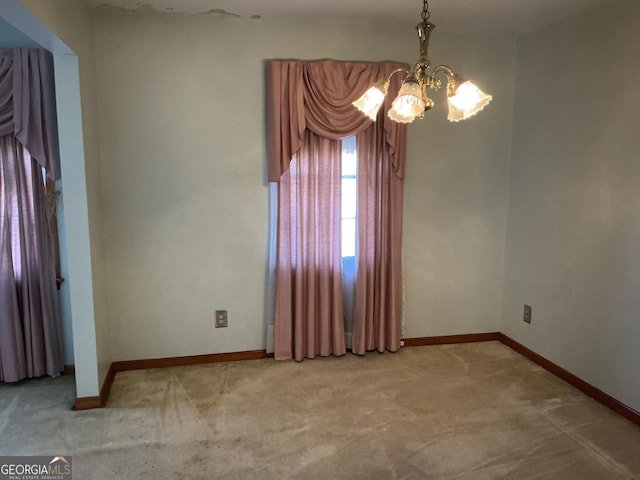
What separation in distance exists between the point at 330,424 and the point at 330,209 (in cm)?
150

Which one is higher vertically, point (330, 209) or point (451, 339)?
point (330, 209)

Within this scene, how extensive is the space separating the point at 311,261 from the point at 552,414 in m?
1.83

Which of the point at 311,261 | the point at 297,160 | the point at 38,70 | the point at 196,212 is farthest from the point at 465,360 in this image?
the point at 38,70

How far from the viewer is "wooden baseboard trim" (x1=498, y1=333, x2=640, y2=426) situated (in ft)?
8.94

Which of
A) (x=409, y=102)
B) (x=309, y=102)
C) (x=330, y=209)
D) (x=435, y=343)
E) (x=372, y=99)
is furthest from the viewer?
(x=435, y=343)

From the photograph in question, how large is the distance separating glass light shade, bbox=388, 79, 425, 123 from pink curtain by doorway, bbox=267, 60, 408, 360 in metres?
1.49

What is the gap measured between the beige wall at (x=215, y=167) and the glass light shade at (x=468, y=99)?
173cm

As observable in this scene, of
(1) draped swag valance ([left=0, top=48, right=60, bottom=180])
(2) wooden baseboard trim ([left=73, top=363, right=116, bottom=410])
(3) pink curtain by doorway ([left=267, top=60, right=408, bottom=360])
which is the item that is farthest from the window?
(1) draped swag valance ([left=0, top=48, right=60, bottom=180])

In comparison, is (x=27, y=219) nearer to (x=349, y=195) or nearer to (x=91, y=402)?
(x=91, y=402)

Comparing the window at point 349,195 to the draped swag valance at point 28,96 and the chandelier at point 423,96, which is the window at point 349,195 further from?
the draped swag valance at point 28,96

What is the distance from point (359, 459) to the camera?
234 centimetres

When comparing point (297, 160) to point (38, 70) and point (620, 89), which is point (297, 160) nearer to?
point (38, 70)

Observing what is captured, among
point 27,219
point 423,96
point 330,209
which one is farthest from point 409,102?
point 27,219

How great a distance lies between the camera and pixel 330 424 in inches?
105
